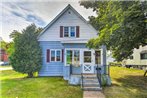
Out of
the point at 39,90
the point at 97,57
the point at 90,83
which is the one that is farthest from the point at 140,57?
the point at 39,90

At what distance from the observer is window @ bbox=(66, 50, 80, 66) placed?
1808 centimetres

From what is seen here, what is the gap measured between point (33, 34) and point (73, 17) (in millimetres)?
3285

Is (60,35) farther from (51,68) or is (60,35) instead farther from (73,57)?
(51,68)

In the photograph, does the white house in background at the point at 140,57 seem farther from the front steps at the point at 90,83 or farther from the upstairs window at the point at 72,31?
the front steps at the point at 90,83

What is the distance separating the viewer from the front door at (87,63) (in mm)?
17984

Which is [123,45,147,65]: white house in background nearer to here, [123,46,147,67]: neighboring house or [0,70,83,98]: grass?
[123,46,147,67]: neighboring house

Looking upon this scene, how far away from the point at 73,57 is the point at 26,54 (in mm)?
3496

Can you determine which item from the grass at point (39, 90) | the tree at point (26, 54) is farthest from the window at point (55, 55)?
the grass at point (39, 90)

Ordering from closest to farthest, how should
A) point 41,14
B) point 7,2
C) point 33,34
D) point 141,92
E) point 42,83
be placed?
point 7,2
point 41,14
point 141,92
point 42,83
point 33,34

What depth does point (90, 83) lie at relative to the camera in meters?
14.9

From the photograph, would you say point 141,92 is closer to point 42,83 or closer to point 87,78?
point 87,78

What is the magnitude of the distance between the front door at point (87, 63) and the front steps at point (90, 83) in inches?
59.9

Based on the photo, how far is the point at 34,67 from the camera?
61.7ft

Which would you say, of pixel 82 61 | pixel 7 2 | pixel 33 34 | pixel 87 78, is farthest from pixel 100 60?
pixel 7 2
